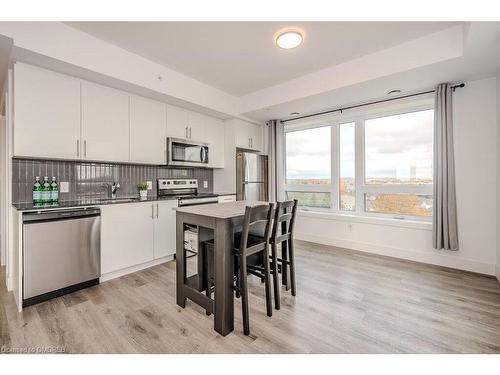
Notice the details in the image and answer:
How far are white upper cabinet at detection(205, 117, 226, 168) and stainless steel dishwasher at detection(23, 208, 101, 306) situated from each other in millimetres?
2147

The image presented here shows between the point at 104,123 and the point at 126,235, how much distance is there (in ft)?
4.50

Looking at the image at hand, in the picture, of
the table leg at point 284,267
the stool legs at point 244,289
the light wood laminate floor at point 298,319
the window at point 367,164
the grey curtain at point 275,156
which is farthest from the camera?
the grey curtain at point 275,156

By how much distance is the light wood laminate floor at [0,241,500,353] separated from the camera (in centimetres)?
158

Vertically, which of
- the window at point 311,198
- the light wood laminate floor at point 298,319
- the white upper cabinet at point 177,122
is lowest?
the light wood laminate floor at point 298,319

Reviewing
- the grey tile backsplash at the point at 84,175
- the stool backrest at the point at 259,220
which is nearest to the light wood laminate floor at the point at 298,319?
the stool backrest at the point at 259,220

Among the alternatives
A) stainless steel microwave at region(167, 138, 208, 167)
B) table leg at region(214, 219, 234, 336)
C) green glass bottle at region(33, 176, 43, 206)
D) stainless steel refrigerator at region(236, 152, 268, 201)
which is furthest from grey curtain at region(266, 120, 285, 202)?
green glass bottle at region(33, 176, 43, 206)

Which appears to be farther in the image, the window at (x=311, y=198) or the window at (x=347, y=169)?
the window at (x=311, y=198)

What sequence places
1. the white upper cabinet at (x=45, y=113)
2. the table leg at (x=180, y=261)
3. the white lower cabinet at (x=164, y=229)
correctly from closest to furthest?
the table leg at (x=180, y=261) → the white upper cabinet at (x=45, y=113) → the white lower cabinet at (x=164, y=229)

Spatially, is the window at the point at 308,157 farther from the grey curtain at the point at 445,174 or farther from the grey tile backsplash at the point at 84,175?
the grey tile backsplash at the point at 84,175

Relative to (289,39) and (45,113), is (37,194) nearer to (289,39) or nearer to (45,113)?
(45,113)

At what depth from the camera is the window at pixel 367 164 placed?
3.35 meters

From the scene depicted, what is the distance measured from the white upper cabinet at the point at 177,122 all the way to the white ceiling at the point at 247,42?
60cm
